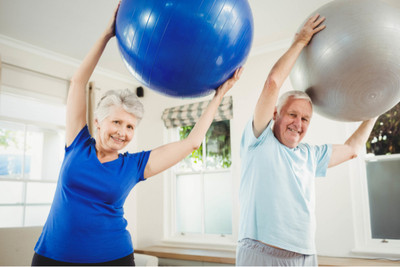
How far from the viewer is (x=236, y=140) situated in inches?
155

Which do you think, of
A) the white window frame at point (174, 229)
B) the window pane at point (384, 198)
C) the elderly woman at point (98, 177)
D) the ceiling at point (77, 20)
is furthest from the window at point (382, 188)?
the elderly woman at point (98, 177)

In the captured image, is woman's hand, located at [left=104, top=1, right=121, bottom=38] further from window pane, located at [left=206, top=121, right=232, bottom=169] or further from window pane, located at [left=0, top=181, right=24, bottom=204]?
window pane, located at [left=206, top=121, right=232, bottom=169]

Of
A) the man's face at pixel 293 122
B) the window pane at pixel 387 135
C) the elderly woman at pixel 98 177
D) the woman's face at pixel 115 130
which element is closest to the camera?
the elderly woman at pixel 98 177

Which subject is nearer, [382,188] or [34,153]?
[382,188]

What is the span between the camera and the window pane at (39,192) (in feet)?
12.0

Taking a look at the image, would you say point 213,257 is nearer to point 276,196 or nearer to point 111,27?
point 276,196

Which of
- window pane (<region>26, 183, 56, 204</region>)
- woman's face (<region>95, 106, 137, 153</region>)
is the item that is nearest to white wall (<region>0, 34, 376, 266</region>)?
window pane (<region>26, 183, 56, 204</region>)

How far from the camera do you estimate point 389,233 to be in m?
3.04

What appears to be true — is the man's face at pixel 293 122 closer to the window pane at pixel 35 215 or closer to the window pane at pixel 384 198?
the window pane at pixel 384 198

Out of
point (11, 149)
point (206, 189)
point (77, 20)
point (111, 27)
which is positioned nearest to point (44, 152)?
point (11, 149)

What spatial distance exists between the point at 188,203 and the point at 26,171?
1923 millimetres

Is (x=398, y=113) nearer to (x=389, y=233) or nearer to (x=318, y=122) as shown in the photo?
(x=318, y=122)

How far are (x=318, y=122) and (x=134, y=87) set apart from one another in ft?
9.02

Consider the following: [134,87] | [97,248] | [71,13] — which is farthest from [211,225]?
[97,248]
